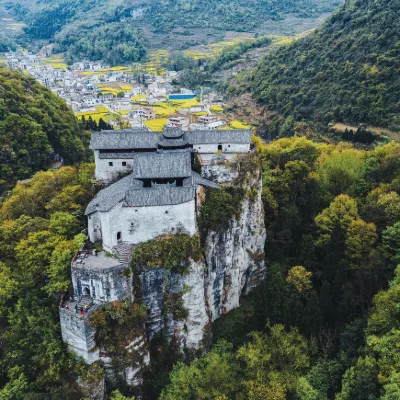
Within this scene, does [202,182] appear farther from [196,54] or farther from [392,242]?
[196,54]

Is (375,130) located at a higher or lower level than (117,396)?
higher

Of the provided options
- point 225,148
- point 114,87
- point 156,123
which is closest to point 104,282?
point 225,148

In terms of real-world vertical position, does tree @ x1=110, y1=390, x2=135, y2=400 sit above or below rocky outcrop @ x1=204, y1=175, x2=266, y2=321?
below

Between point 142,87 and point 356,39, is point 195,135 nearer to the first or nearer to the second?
point 356,39

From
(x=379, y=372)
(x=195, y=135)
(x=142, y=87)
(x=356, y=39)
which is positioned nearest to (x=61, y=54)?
(x=142, y=87)

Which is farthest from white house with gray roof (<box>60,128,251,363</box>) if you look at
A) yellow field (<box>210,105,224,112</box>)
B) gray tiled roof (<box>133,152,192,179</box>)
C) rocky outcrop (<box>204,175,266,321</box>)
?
yellow field (<box>210,105,224,112</box>)

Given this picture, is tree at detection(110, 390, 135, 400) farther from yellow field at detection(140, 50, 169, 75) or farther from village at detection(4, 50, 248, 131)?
yellow field at detection(140, 50, 169, 75)
